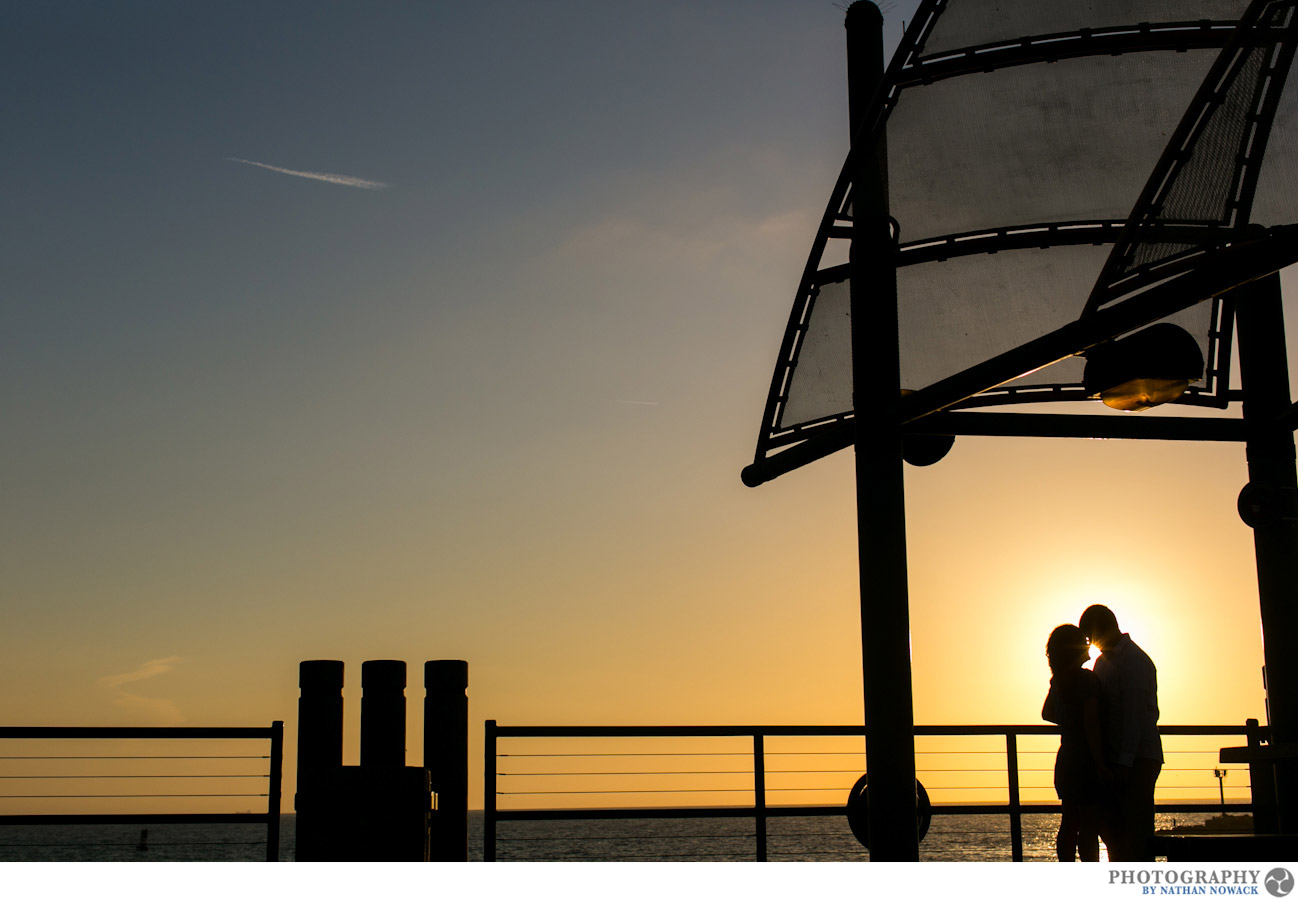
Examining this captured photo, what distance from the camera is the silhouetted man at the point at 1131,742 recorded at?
6.96 meters

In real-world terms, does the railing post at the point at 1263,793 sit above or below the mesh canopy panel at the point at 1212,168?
below

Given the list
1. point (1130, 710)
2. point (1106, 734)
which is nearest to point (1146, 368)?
point (1130, 710)

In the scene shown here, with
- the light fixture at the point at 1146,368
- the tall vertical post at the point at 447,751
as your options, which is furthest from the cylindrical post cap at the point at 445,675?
the light fixture at the point at 1146,368

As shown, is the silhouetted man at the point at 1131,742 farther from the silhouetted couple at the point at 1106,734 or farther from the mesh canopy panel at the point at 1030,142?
the mesh canopy panel at the point at 1030,142

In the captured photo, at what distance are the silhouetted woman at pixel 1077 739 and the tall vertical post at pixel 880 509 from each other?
979mm

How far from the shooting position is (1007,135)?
350 inches

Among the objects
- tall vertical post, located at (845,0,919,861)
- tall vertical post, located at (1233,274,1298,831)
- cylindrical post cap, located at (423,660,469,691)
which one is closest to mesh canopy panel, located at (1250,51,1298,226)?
tall vertical post, located at (1233,274,1298,831)

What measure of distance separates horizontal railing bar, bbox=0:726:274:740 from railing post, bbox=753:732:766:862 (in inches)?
142

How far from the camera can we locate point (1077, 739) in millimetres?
7180

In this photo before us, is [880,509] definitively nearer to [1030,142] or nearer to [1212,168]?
[1212,168]
